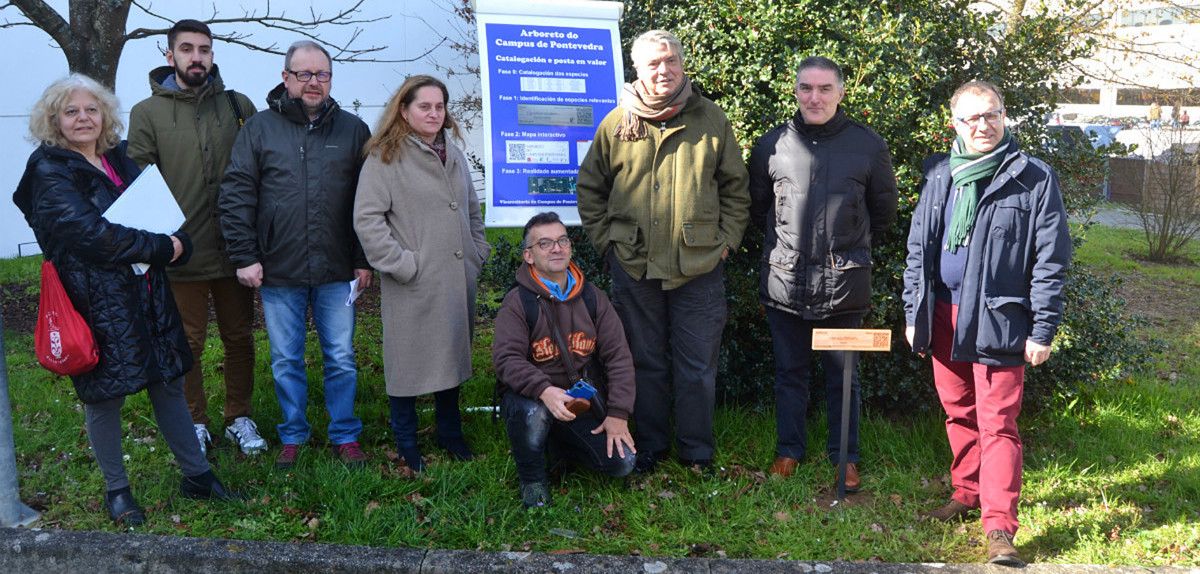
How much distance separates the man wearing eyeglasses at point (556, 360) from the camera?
4195 millimetres

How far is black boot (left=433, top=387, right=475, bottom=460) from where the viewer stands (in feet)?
15.5

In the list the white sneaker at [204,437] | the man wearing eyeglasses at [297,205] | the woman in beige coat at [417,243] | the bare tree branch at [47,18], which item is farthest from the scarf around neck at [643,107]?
the bare tree branch at [47,18]

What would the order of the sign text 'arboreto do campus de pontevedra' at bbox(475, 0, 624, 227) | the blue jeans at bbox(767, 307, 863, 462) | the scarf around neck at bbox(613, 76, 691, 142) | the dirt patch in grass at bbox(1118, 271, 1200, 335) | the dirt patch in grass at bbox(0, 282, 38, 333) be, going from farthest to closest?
1. the dirt patch in grass at bbox(1118, 271, 1200, 335)
2. the dirt patch in grass at bbox(0, 282, 38, 333)
3. the sign text 'arboreto do campus de pontevedra' at bbox(475, 0, 624, 227)
4. the blue jeans at bbox(767, 307, 863, 462)
5. the scarf around neck at bbox(613, 76, 691, 142)

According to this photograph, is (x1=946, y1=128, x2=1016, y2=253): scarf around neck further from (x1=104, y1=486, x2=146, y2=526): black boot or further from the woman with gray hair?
(x1=104, y1=486, x2=146, y2=526): black boot

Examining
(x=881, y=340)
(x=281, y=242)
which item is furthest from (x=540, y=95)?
(x=881, y=340)

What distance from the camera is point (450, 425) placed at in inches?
187

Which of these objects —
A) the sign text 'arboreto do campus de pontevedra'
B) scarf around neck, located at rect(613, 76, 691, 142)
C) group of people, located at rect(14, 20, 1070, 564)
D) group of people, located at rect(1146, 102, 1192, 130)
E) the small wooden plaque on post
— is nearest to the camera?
group of people, located at rect(14, 20, 1070, 564)

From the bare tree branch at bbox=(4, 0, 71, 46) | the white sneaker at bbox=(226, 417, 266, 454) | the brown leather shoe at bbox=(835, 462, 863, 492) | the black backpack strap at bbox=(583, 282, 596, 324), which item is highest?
the bare tree branch at bbox=(4, 0, 71, 46)

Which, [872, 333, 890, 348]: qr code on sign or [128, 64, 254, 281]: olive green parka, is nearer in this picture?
[872, 333, 890, 348]: qr code on sign

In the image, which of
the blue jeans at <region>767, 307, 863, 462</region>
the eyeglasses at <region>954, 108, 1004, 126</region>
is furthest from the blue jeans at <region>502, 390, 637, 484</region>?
the eyeglasses at <region>954, 108, 1004, 126</region>

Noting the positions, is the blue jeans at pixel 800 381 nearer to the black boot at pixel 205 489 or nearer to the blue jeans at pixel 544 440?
the blue jeans at pixel 544 440

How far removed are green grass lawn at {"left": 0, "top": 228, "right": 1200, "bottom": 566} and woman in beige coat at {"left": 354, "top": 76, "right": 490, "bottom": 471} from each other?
0.45 m

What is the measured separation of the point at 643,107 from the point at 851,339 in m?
1.39

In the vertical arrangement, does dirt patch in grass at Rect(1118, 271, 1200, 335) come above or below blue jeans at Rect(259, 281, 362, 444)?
below
